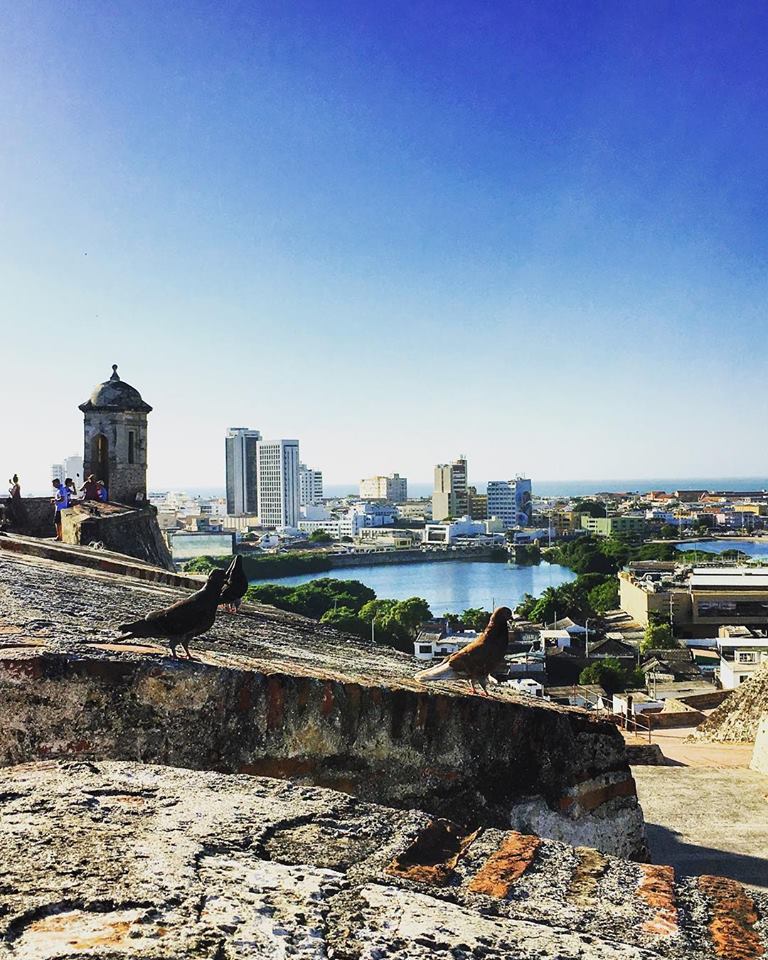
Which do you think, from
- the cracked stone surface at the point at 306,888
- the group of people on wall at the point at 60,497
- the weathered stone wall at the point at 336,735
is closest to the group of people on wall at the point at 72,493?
the group of people on wall at the point at 60,497

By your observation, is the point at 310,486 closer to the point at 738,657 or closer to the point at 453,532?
the point at 453,532

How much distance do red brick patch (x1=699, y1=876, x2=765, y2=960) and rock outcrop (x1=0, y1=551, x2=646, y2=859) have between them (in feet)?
5.01

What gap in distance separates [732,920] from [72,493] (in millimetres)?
11962

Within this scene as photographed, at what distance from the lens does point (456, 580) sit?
81.8 m

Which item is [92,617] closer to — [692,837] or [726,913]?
[726,913]

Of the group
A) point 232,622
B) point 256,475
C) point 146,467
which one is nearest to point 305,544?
point 256,475

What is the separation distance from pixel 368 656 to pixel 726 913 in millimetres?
3404

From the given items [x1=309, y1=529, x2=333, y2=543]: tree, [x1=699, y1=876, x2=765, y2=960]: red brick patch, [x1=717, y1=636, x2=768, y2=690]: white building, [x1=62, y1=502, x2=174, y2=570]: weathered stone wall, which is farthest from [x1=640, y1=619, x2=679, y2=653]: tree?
[x1=309, y1=529, x2=333, y2=543]: tree

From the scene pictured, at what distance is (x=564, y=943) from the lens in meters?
1.71

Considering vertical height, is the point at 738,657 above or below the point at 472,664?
below

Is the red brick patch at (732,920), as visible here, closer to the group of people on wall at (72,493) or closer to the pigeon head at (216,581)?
the pigeon head at (216,581)

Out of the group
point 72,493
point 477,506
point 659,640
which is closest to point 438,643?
point 659,640

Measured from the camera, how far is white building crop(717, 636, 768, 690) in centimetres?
2584

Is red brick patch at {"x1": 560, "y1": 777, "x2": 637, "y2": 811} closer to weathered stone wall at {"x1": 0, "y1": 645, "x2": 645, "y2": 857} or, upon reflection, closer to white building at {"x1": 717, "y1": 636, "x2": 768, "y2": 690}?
weathered stone wall at {"x1": 0, "y1": 645, "x2": 645, "y2": 857}
